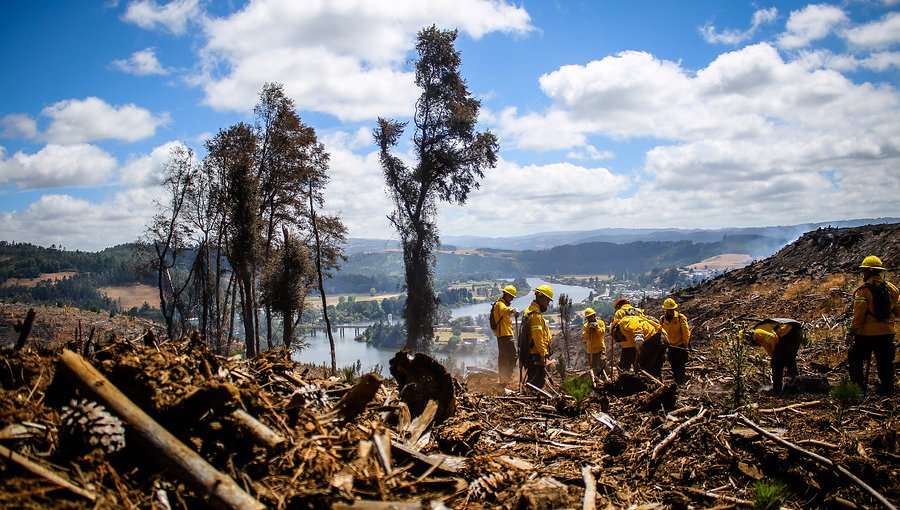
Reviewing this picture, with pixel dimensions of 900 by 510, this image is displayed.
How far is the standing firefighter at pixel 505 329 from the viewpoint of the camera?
989 centimetres

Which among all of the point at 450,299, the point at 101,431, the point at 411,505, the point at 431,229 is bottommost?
the point at 450,299

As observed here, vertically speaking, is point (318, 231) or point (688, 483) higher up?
point (318, 231)

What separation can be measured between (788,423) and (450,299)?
401 feet

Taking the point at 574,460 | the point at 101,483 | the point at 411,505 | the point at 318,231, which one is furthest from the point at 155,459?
the point at 318,231

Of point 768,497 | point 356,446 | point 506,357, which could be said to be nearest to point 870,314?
point 768,497

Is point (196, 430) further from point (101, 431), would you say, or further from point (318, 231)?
point (318, 231)

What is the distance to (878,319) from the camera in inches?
293

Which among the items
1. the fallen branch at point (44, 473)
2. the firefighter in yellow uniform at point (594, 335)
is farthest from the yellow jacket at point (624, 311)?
the fallen branch at point (44, 473)

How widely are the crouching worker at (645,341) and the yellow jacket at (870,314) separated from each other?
2854mm

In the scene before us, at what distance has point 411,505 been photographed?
2975 millimetres

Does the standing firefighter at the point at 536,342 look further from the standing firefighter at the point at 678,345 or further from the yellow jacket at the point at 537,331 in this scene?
the standing firefighter at the point at 678,345

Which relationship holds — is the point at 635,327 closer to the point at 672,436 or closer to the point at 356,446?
the point at 672,436

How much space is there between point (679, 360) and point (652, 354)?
2.46 feet

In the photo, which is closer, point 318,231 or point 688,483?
point 688,483
